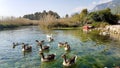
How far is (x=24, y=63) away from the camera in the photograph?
62.7ft

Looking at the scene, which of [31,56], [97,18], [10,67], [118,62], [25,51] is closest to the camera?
[10,67]

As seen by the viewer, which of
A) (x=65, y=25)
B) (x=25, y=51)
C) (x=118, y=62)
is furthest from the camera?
(x=65, y=25)

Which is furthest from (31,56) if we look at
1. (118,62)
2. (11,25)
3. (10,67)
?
(11,25)

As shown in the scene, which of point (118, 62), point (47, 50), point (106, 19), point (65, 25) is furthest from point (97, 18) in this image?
point (118, 62)

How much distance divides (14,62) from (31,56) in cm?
286

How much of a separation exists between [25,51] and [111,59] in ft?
31.8

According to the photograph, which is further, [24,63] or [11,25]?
[11,25]

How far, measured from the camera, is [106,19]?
64.1 m

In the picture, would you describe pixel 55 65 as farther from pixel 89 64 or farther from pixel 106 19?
pixel 106 19

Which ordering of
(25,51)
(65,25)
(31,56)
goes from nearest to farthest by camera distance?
1. (31,56)
2. (25,51)
3. (65,25)

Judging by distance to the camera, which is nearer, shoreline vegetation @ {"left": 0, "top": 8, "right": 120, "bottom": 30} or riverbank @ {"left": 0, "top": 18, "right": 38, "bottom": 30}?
shoreline vegetation @ {"left": 0, "top": 8, "right": 120, "bottom": 30}

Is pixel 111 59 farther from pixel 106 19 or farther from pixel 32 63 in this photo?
pixel 106 19

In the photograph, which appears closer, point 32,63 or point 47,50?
point 32,63

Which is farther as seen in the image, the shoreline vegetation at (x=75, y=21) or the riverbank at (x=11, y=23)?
the riverbank at (x=11, y=23)
